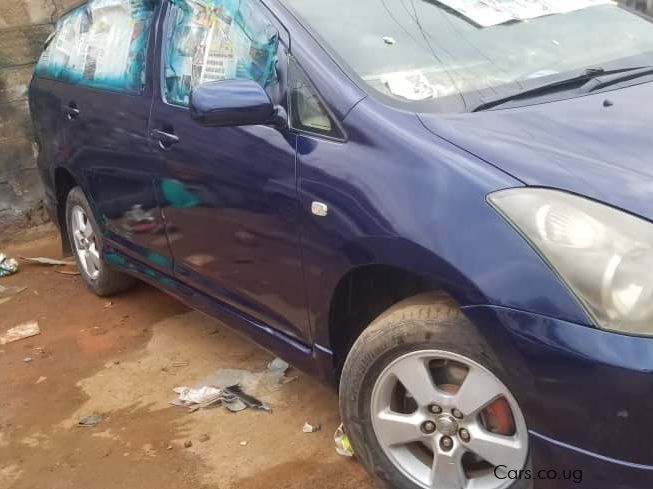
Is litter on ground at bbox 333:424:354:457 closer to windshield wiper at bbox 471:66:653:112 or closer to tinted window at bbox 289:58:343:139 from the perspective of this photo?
tinted window at bbox 289:58:343:139

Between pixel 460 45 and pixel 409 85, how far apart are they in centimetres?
35

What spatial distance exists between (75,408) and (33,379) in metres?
0.48

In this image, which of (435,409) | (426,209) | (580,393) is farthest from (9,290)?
(580,393)

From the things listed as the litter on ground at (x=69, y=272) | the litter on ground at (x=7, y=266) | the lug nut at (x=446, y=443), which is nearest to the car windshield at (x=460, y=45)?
the lug nut at (x=446, y=443)

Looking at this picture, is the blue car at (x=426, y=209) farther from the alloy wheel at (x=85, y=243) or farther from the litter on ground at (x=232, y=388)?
the alloy wheel at (x=85, y=243)

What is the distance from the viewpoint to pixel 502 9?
3080 mm

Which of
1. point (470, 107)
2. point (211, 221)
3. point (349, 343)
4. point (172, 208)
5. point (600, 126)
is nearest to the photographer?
point (600, 126)

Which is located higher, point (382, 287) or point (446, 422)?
point (382, 287)

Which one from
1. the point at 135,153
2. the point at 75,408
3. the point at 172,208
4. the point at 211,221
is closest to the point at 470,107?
the point at 211,221

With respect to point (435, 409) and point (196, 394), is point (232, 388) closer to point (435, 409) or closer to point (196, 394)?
point (196, 394)

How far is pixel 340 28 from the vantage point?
2787 mm

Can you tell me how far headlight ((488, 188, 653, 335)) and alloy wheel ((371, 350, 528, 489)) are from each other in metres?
0.39

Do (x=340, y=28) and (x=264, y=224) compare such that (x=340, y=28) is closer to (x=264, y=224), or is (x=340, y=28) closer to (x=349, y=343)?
(x=264, y=224)

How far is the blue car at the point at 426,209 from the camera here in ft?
6.49
